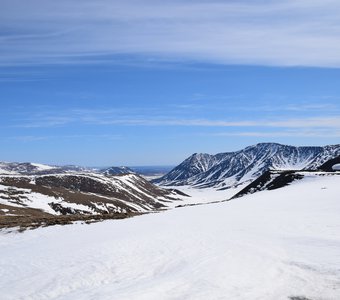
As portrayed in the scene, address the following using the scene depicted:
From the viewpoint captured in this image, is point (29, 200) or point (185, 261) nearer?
point (185, 261)

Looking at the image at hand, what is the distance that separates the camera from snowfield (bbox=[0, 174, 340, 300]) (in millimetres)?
16453

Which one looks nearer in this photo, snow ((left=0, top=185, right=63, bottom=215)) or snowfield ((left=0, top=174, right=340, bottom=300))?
snowfield ((left=0, top=174, right=340, bottom=300))

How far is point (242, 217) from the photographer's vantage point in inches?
1492

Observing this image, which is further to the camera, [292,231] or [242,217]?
[242,217]

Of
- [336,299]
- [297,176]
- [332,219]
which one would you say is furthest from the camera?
[297,176]

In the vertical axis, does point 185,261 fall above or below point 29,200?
above

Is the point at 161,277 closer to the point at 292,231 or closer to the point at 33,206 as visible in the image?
the point at 292,231

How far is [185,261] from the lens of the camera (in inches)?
845

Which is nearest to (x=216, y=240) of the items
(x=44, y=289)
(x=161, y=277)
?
(x=161, y=277)

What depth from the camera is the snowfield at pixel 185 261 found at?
54.0ft

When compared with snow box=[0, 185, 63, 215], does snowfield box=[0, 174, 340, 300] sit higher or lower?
higher

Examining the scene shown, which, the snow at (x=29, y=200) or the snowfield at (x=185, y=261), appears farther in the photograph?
the snow at (x=29, y=200)

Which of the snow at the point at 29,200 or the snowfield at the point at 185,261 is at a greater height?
the snowfield at the point at 185,261

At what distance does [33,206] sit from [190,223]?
70.4 m
